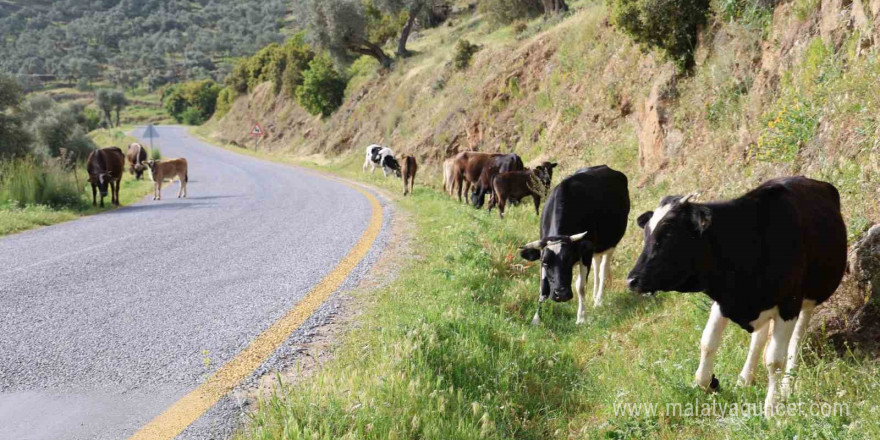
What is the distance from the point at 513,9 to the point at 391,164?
1503cm

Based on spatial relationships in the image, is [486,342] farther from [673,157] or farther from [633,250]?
[673,157]

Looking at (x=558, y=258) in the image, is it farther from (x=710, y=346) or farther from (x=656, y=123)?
(x=656, y=123)

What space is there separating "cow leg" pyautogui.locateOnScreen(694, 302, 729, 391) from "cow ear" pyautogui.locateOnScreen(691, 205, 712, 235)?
0.54 meters

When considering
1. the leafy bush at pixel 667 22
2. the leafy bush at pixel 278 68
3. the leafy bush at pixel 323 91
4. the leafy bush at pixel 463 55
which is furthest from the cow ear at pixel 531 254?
the leafy bush at pixel 278 68

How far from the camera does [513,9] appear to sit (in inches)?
1345

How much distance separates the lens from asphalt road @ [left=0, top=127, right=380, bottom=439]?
11.1 ft

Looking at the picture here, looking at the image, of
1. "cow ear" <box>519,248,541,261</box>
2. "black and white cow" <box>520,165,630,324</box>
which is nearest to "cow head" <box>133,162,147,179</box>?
"black and white cow" <box>520,165,630,324</box>

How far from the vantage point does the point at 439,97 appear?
30.5 meters

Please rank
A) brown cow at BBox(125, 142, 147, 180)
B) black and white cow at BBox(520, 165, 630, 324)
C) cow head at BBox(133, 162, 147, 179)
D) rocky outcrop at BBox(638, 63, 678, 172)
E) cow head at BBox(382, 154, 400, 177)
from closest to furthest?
1. black and white cow at BBox(520, 165, 630, 324)
2. rocky outcrop at BBox(638, 63, 678, 172)
3. cow head at BBox(382, 154, 400, 177)
4. cow head at BBox(133, 162, 147, 179)
5. brown cow at BBox(125, 142, 147, 180)

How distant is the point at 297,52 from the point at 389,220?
4540 centimetres

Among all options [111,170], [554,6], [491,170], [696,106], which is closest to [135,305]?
[696,106]

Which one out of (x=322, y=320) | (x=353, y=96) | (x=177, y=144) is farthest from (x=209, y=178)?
(x=177, y=144)

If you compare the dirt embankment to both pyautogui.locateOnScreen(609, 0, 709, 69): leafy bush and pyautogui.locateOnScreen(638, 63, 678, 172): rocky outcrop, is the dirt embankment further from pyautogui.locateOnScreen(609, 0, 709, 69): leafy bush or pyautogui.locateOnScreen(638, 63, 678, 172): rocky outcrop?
pyautogui.locateOnScreen(609, 0, 709, 69): leafy bush

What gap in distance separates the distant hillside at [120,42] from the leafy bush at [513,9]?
4049 inches
